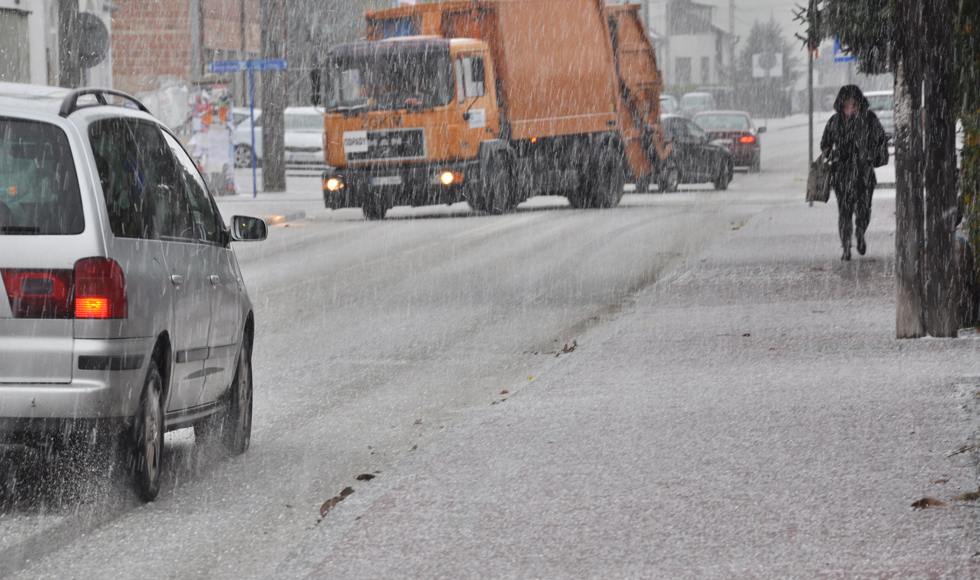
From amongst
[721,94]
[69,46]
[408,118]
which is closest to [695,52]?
[721,94]

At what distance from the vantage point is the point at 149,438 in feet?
20.1

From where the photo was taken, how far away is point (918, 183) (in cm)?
973

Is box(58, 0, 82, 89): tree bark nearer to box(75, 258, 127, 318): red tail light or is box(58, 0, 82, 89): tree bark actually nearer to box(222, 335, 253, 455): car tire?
box(222, 335, 253, 455): car tire

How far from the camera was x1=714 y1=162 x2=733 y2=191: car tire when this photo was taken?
32594 millimetres

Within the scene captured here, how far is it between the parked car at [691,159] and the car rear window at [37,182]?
84.5ft

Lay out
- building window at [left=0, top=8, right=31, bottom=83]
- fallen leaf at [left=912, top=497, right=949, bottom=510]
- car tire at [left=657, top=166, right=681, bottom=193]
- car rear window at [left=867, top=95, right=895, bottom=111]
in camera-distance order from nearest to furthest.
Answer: fallen leaf at [left=912, top=497, right=949, bottom=510] → building window at [left=0, top=8, right=31, bottom=83] → car tire at [left=657, top=166, right=681, bottom=193] → car rear window at [left=867, top=95, right=895, bottom=111]

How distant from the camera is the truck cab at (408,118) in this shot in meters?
24.5

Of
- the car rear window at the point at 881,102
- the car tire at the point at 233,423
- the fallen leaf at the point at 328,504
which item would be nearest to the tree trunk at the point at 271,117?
the car rear window at the point at 881,102

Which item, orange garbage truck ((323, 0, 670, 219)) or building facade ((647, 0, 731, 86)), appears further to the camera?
building facade ((647, 0, 731, 86))

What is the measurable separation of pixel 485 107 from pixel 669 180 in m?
8.08

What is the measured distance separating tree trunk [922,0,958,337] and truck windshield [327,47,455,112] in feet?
50.2

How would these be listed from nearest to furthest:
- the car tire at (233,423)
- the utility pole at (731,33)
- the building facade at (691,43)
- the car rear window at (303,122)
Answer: the car tire at (233,423)
the car rear window at (303,122)
the utility pole at (731,33)
the building facade at (691,43)

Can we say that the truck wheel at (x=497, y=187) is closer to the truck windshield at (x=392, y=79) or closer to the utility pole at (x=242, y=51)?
the truck windshield at (x=392, y=79)

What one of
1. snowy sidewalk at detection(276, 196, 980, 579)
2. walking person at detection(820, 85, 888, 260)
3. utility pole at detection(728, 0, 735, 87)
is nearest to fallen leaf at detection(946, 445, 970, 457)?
snowy sidewalk at detection(276, 196, 980, 579)
